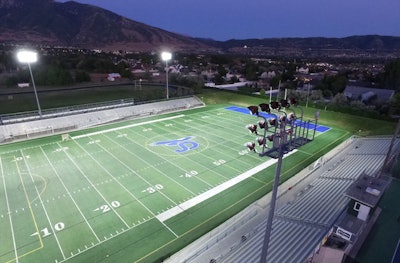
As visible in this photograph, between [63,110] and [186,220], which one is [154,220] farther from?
[63,110]

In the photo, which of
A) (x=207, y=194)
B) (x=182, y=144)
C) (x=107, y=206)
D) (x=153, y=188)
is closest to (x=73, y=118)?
(x=182, y=144)

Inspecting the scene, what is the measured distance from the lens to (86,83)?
64688 millimetres

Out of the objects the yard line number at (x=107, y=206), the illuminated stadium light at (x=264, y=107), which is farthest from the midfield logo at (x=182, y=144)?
the illuminated stadium light at (x=264, y=107)

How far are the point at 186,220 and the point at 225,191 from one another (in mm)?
3949

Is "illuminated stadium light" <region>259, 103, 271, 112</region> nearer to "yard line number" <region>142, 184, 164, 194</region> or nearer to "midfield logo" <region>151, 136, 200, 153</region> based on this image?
"yard line number" <region>142, 184, 164, 194</region>

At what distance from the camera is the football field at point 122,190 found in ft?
41.0

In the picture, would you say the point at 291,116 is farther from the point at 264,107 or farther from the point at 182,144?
the point at 182,144

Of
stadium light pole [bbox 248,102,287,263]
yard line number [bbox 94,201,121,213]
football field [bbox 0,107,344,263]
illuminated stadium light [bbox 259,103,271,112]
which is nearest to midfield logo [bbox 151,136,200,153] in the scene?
football field [bbox 0,107,344,263]

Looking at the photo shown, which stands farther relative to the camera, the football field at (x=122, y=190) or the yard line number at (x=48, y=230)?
the yard line number at (x=48, y=230)

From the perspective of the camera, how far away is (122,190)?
1716 cm

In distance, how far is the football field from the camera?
41.0 ft

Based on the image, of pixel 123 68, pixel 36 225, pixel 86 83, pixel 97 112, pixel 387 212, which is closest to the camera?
pixel 387 212

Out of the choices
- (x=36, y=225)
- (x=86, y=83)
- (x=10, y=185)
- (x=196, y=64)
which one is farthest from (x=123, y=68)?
(x=36, y=225)

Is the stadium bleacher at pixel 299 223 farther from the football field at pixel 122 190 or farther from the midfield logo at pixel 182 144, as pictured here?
the midfield logo at pixel 182 144
